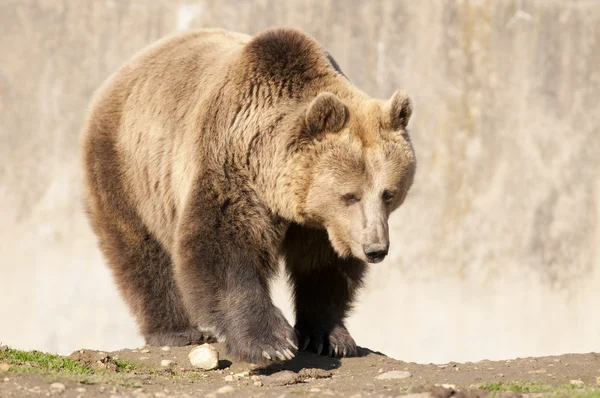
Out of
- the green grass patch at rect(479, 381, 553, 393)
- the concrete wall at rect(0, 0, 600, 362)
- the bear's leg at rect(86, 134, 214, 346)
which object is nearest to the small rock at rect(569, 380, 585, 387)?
the green grass patch at rect(479, 381, 553, 393)

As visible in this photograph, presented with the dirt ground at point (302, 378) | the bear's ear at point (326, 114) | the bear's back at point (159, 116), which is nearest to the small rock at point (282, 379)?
the dirt ground at point (302, 378)

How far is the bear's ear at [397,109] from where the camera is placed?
629 cm

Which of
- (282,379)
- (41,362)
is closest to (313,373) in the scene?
(282,379)

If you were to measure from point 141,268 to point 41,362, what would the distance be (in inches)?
61.6

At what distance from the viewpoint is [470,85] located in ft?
57.1

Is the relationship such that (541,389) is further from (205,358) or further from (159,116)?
(159,116)

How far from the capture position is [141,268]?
24.6 ft

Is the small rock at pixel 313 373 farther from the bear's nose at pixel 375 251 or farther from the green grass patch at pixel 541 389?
the green grass patch at pixel 541 389

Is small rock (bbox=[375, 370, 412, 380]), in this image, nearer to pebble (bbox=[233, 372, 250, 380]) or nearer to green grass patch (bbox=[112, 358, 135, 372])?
pebble (bbox=[233, 372, 250, 380])

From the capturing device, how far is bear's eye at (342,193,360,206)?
20.1 feet

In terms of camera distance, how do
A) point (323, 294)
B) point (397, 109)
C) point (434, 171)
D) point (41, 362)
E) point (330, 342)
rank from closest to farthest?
point (41, 362) < point (397, 109) < point (330, 342) < point (323, 294) < point (434, 171)

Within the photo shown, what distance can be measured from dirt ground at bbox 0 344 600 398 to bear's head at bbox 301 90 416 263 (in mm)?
799

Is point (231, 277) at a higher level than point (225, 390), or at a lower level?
higher

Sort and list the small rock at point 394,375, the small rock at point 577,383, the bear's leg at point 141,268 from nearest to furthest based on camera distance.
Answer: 1. the small rock at point 577,383
2. the small rock at point 394,375
3. the bear's leg at point 141,268
